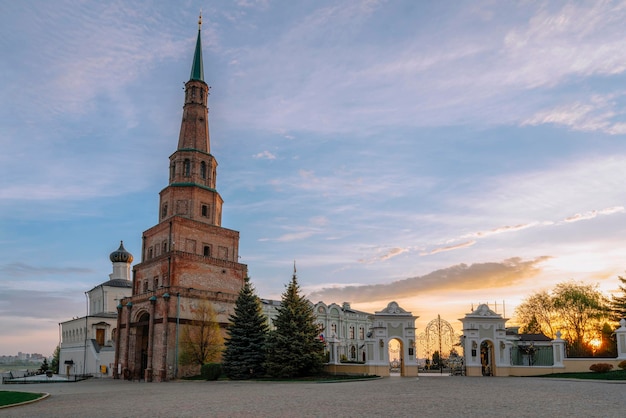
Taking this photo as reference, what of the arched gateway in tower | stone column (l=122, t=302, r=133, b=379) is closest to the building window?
the arched gateway in tower

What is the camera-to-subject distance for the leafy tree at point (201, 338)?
3791cm

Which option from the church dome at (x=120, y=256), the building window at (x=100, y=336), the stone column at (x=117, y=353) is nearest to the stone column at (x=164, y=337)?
the stone column at (x=117, y=353)

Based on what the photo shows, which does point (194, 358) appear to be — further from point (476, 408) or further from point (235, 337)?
point (476, 408)

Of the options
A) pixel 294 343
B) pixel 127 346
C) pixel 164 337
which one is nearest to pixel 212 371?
pixel 164 337

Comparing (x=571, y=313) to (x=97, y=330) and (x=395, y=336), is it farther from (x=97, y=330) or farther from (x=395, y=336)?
(x=97, y=330)

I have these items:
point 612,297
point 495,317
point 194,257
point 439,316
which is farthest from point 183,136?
point 612,297

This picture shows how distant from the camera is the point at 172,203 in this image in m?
42.9

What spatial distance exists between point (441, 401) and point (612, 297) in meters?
38.5

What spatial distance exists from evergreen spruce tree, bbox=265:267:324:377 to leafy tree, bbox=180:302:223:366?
322 inches

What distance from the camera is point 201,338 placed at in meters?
38.6

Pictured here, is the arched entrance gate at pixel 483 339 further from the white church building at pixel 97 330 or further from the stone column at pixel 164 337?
the white church building at pixel 97 330

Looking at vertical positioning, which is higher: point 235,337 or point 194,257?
point 194,257

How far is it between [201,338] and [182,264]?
580 cm

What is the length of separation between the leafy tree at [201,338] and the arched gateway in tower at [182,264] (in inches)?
19.5
